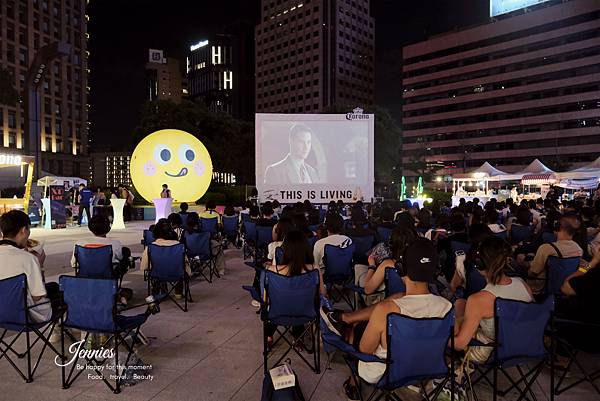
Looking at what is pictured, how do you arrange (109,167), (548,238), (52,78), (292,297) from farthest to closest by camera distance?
1. (109,167)
2. (52,78)
3. (548,238)
4. (292,297)

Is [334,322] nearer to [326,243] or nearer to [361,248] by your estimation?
[326,243]

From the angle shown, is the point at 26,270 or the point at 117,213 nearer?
the point at 26,270

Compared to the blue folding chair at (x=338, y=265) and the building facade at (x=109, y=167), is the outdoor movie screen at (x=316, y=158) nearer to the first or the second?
the blue folding chair at (x=338, y=265)

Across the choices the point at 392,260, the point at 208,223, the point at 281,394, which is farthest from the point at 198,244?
the point at 281,394

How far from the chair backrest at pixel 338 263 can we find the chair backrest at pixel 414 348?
9.59ft

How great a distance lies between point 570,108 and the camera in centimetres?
6938

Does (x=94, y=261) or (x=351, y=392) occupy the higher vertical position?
(x=94, y=261)

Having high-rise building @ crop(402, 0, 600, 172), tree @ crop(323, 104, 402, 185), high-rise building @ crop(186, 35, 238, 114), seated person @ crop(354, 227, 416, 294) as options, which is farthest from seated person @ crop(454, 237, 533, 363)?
high-rise building @ crop(186, 35, 238, 114)

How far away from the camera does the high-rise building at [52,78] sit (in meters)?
60.6

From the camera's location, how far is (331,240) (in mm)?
5855

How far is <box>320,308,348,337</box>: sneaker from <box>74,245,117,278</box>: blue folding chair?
3.15 m

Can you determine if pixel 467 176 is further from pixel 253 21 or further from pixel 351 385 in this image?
pixel 253 21

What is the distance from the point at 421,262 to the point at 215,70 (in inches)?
5070

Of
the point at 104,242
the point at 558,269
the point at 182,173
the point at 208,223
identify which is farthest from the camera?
the point at 182,173
